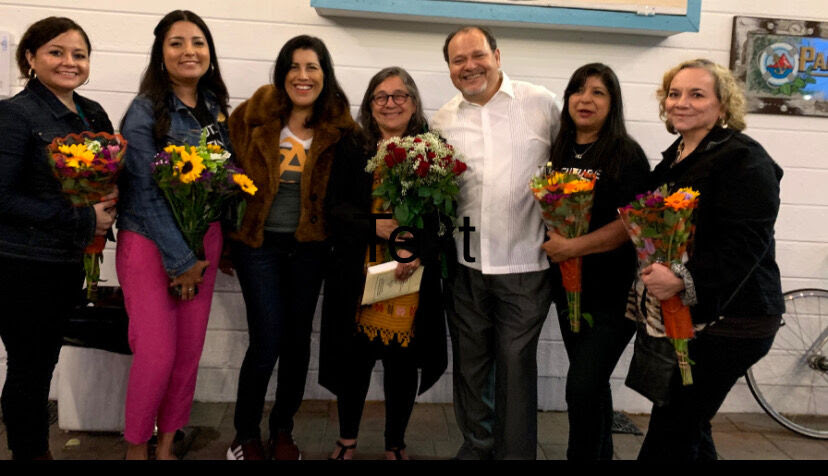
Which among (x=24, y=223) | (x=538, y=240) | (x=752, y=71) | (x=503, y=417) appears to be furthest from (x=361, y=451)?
(x=752, y=71)

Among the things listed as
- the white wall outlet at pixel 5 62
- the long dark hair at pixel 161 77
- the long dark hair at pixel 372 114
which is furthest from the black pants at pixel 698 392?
the white wall outlet at pixel 5 62

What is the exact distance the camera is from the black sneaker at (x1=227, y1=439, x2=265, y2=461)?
9.18 ft

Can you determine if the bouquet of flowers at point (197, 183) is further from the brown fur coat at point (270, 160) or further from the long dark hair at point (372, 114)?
the long dark hair at point (372, 114)

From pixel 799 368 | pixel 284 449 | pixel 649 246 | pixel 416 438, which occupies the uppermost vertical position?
pixel 649 246

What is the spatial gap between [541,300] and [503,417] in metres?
0.50

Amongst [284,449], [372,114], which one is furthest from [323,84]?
[284,449]

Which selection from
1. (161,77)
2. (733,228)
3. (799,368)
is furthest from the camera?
(799,368)

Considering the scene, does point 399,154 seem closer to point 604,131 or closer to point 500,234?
point 500,234

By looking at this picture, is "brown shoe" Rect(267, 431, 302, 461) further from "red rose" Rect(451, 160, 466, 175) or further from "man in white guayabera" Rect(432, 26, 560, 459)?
"red rose" Rect(451, 160, 466, 175)

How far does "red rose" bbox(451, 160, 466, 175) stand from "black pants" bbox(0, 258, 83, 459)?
1.45 m

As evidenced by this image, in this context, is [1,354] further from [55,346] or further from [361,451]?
[361,451]

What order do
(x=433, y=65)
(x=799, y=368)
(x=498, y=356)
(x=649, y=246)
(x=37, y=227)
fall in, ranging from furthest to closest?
(x=799, y=368), (x=433, y=65), (x=498, y=356), (x=37, y=227), (x=649, y=246)

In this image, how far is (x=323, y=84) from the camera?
2.77m

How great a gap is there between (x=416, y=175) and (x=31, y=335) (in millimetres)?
1504
